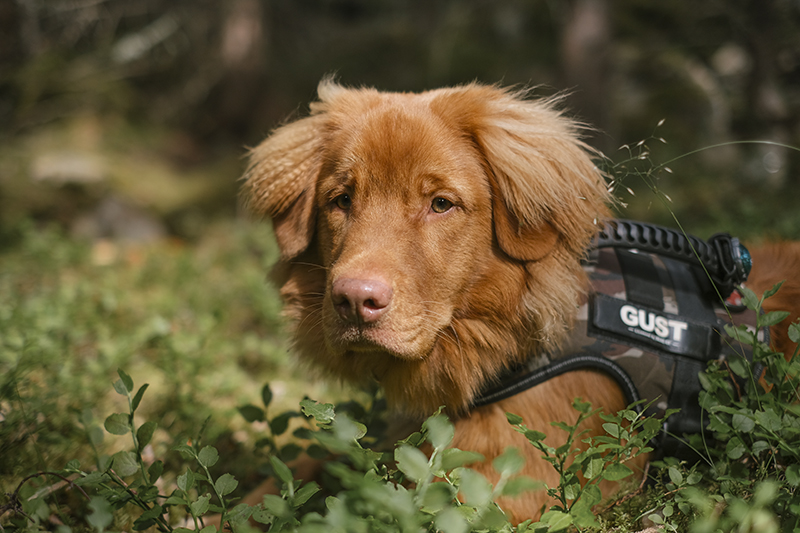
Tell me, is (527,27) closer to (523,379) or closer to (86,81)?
(86,81)

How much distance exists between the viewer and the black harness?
219cm

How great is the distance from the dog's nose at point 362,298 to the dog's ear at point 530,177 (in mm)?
657

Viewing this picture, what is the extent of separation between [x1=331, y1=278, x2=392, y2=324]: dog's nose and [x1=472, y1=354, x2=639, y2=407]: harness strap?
2.22 feet

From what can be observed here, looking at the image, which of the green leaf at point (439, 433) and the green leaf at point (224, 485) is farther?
the green leaf at point (224, 485)

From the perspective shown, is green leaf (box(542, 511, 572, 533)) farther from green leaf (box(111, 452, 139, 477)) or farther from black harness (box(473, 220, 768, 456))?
green leaf (box(111, 452, 139, 477))

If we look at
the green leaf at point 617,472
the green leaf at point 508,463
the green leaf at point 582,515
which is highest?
the green leaf at point 508,463

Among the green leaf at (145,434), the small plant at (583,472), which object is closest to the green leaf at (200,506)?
the green leaf at (145,434)

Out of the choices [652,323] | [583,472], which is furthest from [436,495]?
[652,323]

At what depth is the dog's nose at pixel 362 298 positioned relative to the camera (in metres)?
1.96

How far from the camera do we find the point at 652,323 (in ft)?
7.37

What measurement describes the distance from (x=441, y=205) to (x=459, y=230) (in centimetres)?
14

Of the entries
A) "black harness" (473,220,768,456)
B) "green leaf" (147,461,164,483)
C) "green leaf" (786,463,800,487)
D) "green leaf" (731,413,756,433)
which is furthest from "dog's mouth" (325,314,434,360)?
"green leaf" (786,463,800,487)

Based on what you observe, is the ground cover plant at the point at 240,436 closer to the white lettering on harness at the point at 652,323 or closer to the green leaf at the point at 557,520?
the green leaf at the point at 557,520

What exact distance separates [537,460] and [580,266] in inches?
34.4
